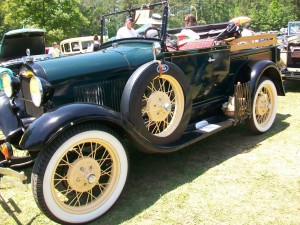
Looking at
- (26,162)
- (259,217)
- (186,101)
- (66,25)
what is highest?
(66,25)

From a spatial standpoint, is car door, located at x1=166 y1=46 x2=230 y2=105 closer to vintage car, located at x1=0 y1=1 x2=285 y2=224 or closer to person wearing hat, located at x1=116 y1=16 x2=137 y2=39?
vintage car, located at x1=0 y1=1 x2=285 y2=224

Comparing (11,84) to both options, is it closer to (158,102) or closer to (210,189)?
(158,102)

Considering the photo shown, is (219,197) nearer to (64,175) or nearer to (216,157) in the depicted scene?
(216,157)

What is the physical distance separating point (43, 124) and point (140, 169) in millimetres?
1476

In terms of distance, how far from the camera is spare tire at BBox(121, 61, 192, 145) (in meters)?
2.90

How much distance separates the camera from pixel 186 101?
3.36 m

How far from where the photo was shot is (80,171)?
262 centimetres

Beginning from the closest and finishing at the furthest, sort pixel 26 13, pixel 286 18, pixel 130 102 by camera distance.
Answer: pixel 130 102
pixel 26 13
pixel 286 18

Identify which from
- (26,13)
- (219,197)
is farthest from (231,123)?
Result: (26,13)

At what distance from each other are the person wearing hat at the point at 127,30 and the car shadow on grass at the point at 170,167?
58.0 inches

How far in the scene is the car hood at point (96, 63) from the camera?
9.37 ft

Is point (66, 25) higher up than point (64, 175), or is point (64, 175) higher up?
point (66, 25)

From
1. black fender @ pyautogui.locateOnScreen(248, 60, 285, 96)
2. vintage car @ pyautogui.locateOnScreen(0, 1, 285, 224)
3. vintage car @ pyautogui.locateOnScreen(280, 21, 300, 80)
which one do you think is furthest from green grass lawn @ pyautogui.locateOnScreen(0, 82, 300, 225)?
vintage car @ pyautogui.locateOnScreen(280, 21, 300, 80)

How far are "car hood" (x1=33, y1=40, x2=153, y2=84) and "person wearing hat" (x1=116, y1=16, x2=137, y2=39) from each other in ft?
1.43
